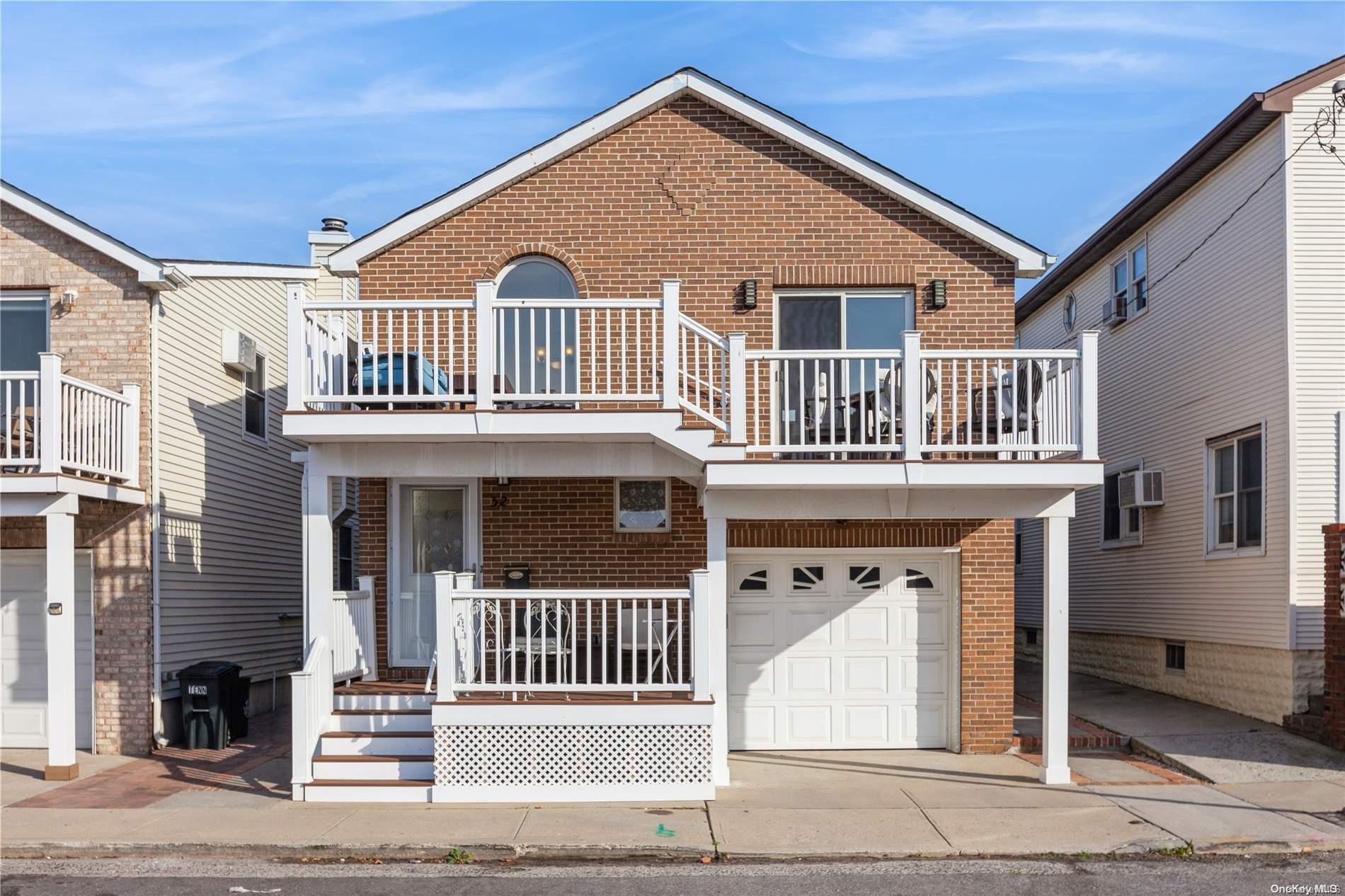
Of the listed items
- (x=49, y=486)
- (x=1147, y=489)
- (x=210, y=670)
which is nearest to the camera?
(x=49, y=486)

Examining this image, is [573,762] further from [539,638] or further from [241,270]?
[241,270]

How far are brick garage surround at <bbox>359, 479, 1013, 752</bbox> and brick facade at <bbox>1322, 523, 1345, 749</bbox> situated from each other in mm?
2983

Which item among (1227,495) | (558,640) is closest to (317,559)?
(558,640)

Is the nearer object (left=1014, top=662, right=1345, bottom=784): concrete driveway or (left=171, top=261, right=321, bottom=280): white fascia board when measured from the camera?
(left=1014, top=662, right=1345, bottom=784): concrete driveway

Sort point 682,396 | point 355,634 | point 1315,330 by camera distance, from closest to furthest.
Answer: point 682,396 < point 355,634 < point 1315,330

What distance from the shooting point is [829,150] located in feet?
43.0

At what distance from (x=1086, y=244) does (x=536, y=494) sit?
10.2 metres

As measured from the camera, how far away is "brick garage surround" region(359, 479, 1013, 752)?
1284 cm

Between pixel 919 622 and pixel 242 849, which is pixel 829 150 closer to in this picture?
pixel 919 622

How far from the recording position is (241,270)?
14.7 meters

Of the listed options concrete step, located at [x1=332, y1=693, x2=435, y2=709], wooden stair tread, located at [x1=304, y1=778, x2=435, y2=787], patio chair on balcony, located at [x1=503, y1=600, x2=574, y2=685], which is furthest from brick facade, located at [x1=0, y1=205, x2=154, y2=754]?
patio chair on balcony, located at [x1=503, y1=600, x2=574, y2=685]

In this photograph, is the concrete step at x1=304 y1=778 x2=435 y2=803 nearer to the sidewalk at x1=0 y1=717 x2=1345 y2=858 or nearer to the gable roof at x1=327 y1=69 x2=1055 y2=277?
the sidewalk at x1=0 y1=717 x2=1345 y2=858

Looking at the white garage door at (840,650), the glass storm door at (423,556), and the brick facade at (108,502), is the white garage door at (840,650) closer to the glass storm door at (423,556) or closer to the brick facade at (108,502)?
the glass storm door at (423,556)

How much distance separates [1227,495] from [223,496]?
40.2 feet
